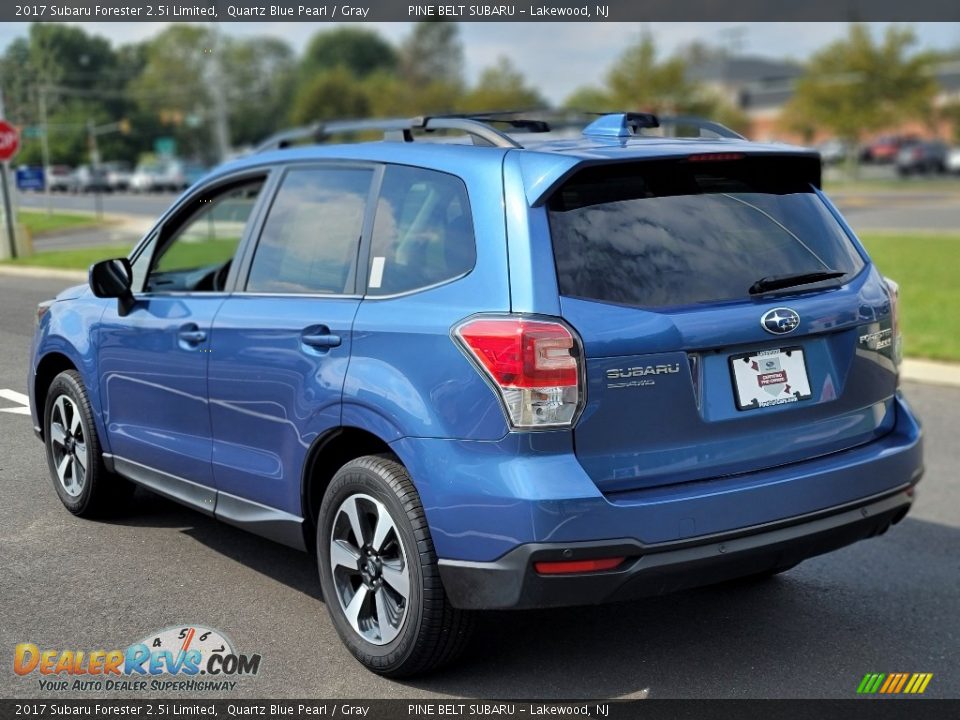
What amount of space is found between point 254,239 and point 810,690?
8.55 feet

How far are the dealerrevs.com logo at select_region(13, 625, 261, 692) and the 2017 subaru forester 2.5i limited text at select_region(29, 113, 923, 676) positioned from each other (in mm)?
415

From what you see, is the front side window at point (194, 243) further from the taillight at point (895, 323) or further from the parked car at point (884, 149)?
the parked car at point (884, 149)

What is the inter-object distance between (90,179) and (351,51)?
137103 millimetres

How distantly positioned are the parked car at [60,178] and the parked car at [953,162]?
2280 inches

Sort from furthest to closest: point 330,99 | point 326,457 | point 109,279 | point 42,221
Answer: point 330,99
point 42,221
point 109,279
point 326,457

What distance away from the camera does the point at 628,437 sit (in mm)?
3375

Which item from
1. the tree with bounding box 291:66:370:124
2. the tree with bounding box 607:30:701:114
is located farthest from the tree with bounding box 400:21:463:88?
the tree with bounding box 607:30:701:114

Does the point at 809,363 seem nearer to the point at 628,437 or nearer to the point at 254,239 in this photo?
the point at 628,437

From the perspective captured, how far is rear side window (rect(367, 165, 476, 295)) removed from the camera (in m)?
3.63

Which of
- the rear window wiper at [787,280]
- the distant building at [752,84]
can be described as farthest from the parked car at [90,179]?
the distant building at [752,84]

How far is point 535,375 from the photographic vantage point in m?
3.25

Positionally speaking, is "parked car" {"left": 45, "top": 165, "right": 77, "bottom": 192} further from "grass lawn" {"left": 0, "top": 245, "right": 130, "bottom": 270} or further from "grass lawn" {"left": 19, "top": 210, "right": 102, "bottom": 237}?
"grass lawn" {"left": 0, "top": 245, "right": 130, "bottom": 270}

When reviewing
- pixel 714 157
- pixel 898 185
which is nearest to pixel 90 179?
pixel 714 157

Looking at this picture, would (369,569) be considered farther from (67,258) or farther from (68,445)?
(67,258)
